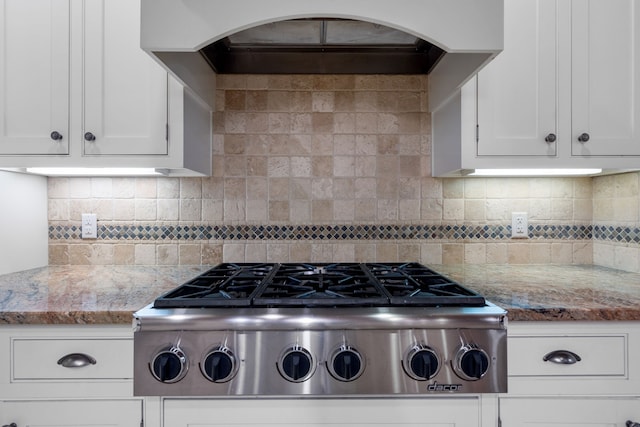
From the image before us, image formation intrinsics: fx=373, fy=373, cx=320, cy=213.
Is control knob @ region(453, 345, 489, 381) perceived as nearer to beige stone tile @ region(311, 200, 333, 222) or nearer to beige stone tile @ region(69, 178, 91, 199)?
beige stone tile @ region(311, 200, 333, 222)

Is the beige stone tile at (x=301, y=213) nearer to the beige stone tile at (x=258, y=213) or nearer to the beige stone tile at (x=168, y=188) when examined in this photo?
the beige stone tile at (x=258, y=213)

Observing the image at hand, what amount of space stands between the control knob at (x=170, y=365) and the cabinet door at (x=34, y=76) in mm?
923

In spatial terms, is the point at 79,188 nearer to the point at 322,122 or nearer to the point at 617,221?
the point at 322,122

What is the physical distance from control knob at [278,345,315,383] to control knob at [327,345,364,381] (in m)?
0.06

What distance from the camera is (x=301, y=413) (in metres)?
1.03

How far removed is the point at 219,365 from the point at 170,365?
132mm

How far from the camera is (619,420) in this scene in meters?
1.07

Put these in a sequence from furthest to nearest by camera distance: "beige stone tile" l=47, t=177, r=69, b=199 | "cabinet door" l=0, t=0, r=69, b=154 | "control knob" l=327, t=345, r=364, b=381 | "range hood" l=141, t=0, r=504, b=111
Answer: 1. "beige stone tile" l=47, t=177, r=69, b=199
2. "cabinet door" l=0, t=0, r=69, b=154
3. "range hood" l=141, t=0, r=504, b=111
4. "control knob" l=327, t=345, r=364, b=381

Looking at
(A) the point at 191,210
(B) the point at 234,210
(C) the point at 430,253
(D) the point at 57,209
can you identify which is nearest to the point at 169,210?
(A) the point at 191,210

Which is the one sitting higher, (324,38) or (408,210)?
(324,38)

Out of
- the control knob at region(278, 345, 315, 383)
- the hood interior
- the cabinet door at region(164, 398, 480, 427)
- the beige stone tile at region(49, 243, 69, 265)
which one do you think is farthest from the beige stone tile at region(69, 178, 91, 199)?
the control knob at region(278, 345, 315, 383)

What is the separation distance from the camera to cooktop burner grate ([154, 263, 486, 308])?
107 centimetres

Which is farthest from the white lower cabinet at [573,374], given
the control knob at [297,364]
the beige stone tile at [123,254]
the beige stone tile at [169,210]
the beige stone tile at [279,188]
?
the beige stone tile at [123,254]

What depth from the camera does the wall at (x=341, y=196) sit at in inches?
69.7
